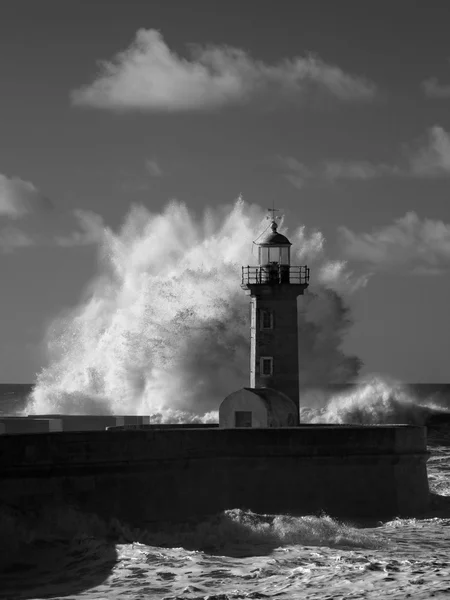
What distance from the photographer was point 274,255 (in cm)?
2155

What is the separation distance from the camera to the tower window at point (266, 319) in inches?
826

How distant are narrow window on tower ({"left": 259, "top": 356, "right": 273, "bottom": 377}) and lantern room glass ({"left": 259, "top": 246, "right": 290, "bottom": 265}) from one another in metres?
1.89

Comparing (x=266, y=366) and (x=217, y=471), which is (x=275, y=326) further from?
(x=217, y=471)

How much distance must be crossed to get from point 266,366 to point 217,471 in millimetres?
4800

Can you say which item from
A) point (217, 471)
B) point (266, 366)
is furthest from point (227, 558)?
point (266, 366)

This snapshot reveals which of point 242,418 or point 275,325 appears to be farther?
point 275,325

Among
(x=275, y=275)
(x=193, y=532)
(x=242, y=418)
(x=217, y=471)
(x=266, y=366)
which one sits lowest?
(x=193, y=532)

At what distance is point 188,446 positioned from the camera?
16250 mm

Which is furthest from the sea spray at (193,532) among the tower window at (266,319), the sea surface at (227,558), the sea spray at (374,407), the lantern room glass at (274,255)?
the sea spray at (374,407)

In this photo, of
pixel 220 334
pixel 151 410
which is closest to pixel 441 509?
pixel 220 334

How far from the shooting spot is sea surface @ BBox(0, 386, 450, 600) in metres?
12.3

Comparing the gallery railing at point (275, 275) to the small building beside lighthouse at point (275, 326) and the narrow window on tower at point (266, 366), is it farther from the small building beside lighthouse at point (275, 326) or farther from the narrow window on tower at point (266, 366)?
the narrow window on tower at point (266, 366)

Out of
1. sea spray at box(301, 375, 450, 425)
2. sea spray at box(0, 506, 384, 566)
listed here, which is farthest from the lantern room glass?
sea spray at box(301, 375, 450, 425)

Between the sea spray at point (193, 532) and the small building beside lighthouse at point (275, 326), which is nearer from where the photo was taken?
the sea spray at point (193, 532)
